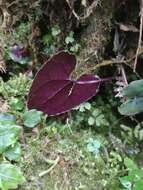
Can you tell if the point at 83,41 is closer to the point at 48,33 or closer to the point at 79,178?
the point at 48,33

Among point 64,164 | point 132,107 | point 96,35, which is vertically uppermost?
point 96,35

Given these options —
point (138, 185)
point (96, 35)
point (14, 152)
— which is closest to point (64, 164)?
point (14, 152)

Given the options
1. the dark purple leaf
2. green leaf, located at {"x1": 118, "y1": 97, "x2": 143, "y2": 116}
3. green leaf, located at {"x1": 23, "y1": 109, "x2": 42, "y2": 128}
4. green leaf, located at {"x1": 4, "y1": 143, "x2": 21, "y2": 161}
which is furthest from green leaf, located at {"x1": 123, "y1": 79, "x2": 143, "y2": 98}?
green leaf, located at {"x1": 4, "y1": 143, "x2": 21, "y2": 161}

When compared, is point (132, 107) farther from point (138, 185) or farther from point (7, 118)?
point (7, 118)

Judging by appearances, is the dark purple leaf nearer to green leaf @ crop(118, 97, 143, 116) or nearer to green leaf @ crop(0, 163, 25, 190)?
green leaf @ crop(118, 97, 143, 116)

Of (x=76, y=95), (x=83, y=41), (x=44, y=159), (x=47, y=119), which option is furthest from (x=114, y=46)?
(x=44, y=159)

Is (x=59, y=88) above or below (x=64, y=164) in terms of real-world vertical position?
above

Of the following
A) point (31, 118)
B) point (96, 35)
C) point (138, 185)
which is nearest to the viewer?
point (138, 185)

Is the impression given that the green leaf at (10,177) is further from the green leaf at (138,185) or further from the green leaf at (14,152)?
the green leaf at (138,185)

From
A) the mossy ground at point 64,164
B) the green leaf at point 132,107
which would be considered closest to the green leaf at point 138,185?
the mossy ground at point 64,164
